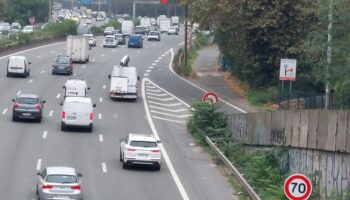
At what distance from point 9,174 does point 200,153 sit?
11.1 meters

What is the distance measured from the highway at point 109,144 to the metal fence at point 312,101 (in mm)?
5132

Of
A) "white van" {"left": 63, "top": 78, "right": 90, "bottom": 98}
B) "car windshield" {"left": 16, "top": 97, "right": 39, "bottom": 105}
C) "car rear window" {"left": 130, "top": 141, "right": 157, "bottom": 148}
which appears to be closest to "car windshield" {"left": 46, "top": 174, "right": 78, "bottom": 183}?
"car rear window" {"left": 130, "top": 141, "right": 157, "bottom": 148}

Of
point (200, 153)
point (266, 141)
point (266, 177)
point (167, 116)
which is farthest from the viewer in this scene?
point (167, 116)

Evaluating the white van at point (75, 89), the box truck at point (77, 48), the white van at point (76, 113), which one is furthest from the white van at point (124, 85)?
the box truck at point (77, 48)

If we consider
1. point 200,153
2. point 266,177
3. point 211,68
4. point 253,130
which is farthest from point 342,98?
point 211,68

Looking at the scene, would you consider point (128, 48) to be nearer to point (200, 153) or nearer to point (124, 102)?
point (124, 102)

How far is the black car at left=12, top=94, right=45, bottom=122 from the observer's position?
53.2 metres

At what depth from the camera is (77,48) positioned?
89.9 m

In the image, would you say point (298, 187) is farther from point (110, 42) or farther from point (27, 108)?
point (110, 42)

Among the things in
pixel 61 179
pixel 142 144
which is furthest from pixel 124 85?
pixel 61 179

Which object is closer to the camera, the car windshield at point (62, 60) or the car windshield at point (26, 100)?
the car windshield at point (26, 100)

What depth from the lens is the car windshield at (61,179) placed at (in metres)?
32.2

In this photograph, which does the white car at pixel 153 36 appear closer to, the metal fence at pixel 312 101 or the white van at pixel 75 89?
the white van at pixel 75 89

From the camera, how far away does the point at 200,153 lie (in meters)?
47.2
